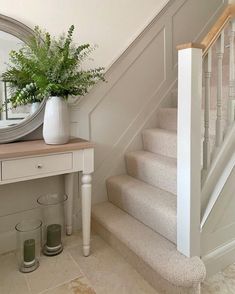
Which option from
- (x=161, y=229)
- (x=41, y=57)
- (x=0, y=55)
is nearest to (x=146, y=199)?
(x=161, y=229)

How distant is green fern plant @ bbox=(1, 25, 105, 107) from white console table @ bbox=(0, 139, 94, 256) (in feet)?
1.15

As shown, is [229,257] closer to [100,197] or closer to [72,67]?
[100,197]

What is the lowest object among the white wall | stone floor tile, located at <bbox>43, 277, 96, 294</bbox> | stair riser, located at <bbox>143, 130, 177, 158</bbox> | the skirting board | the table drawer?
stone floor tile, located at <bbox>43, 277, 96, 294</bbox>

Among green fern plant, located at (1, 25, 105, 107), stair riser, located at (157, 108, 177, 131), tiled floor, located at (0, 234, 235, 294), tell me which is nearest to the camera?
tiled floor, located at (0, 234, 235, 294)

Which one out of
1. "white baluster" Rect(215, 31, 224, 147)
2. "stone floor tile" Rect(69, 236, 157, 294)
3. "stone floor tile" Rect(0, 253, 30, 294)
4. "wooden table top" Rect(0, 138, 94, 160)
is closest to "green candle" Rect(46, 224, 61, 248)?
"stone floor tile" Rect(69, 236, 157, 294)

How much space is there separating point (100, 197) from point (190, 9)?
86.8 inches

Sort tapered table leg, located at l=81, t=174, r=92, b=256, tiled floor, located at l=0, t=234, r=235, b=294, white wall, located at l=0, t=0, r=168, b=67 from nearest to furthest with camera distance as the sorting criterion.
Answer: tiled floor, located at l=0, t=234, r=235, b=294, tapered table leg, located at l=81, t=174, r=92, b=256, white wall, located at l=0, t=0, r=168, b=67

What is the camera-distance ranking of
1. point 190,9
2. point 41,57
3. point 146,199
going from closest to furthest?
point 41,57, point 146,199, point 190,9

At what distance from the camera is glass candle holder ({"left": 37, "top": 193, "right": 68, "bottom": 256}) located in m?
1.84

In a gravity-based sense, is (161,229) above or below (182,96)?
below

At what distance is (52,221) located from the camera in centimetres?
206

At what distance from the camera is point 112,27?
2.18m

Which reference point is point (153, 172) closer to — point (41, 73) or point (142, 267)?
point (142, 267)

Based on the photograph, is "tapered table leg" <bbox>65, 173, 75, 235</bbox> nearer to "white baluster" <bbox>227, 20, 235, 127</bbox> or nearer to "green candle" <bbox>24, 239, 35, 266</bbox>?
"green candle" <bbox>24, 239, 35, 266</bbox>
